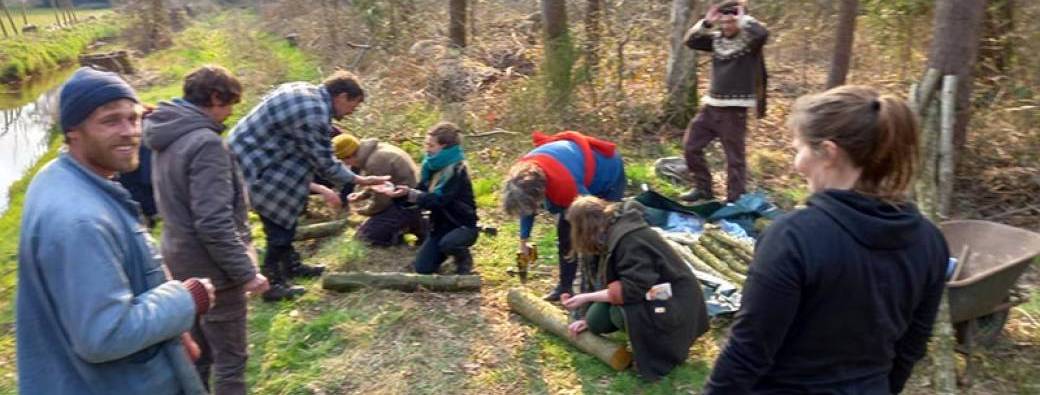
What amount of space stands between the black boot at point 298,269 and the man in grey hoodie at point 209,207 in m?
2.26

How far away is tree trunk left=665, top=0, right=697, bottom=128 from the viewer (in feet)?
30.3

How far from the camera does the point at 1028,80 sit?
6.79m

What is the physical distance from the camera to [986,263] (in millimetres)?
4496

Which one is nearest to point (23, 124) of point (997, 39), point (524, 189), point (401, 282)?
point (401, 282)

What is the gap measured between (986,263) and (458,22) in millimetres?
9060

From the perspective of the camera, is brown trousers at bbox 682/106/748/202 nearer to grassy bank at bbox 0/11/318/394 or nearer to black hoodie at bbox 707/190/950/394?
black hoodie at bbox 707/190/950/394

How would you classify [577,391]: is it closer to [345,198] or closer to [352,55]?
[345,198]

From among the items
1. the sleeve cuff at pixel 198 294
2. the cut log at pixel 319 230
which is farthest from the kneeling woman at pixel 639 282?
the cut log at pixel 319 230

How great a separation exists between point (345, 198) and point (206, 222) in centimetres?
382

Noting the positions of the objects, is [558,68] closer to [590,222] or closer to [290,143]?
[290,143]

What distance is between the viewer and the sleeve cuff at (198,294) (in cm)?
237

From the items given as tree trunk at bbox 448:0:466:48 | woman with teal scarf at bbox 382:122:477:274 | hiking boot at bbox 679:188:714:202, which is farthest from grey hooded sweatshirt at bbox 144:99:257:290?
tree trunk at bbox 448:0:466:48

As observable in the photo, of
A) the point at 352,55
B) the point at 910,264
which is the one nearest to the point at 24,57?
the point at 352,55

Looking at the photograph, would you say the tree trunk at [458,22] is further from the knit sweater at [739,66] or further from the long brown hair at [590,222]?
the long brown hair at [590,222]
